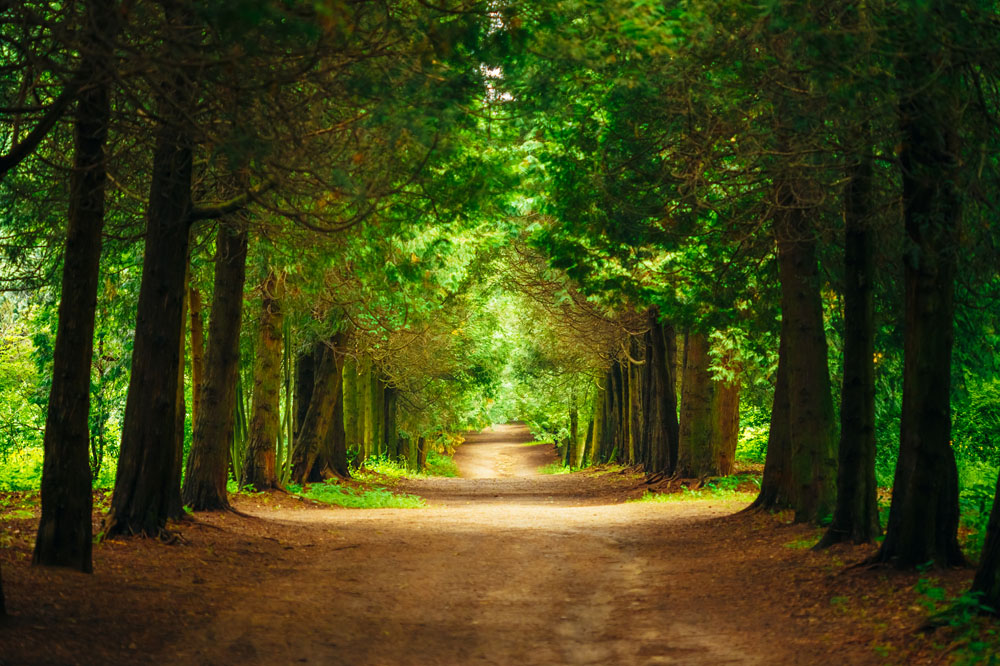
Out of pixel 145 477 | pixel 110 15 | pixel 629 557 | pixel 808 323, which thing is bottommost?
pixel 629 557

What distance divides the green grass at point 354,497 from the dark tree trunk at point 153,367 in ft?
35.0

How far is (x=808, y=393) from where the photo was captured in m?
14.9

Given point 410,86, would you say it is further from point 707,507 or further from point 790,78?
point 707,507

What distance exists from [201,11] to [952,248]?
662cm

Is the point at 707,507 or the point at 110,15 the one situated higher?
the point at 110,15

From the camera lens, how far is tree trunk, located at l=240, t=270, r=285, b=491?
20.5 meters

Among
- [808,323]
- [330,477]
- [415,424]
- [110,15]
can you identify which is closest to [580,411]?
[415,424]

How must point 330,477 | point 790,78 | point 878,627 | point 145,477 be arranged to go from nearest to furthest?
1. point 878,627
2. point 790,78
3. point 145,477
4. point 330,477

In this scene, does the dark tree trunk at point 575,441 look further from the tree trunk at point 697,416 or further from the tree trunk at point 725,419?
the tree trunk at point 697,416

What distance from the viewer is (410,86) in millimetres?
8781

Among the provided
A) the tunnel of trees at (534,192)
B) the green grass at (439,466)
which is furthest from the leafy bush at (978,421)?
the green grass at (439,466)

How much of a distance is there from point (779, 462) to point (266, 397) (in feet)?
35.4

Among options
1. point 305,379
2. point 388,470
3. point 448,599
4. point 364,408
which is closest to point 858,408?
point 448,599

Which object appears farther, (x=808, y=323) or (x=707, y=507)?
(x=707, y=507)
